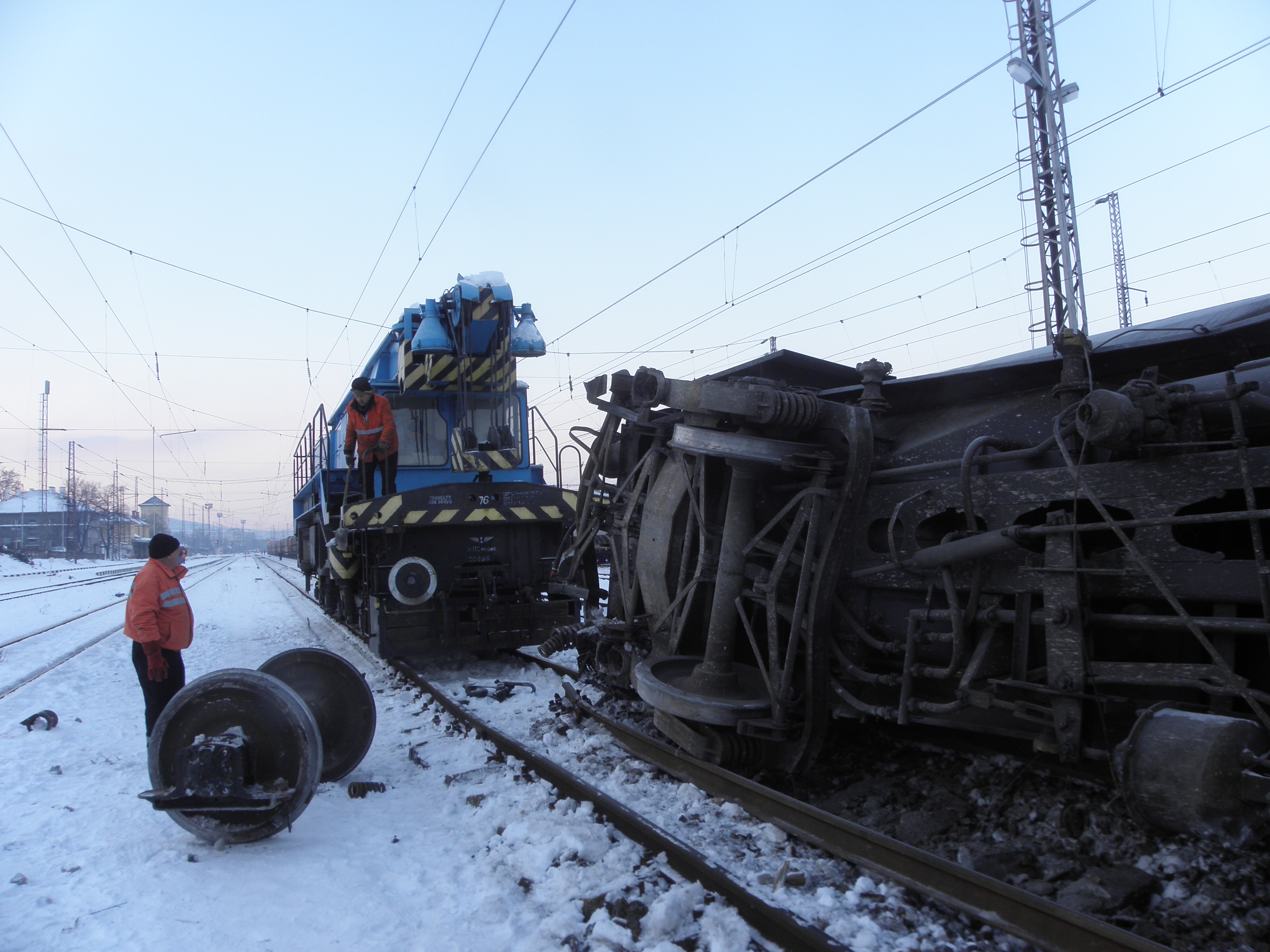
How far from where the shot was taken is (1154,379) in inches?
123

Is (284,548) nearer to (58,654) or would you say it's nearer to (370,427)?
(58,654)

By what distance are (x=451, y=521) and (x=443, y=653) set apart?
140cm

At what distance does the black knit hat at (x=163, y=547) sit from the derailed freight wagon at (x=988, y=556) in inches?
116

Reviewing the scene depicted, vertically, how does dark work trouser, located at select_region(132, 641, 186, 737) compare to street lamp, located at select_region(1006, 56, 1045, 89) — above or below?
below

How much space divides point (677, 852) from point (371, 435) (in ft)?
21.9

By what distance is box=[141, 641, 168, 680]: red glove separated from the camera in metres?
4.79

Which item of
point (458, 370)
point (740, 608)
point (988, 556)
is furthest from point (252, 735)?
point (458, 370)

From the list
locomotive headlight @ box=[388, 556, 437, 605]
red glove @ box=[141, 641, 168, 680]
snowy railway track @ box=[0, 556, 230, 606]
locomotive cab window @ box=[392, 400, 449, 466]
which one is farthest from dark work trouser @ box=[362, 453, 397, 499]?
snowy railway track @ box=[0, 556, 230, 606]

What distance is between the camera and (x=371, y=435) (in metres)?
8.80

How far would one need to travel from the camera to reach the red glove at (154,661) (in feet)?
15.7

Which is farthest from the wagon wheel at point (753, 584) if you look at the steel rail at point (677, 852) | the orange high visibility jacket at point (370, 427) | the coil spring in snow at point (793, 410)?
the orange high visibility jacket at point (370, 427)

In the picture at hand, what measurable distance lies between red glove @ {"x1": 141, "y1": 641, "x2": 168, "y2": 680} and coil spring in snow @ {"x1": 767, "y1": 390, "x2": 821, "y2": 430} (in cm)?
406

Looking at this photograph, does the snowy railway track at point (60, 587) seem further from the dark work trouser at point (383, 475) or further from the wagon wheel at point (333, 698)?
the wagon wheel at point (333, 698)

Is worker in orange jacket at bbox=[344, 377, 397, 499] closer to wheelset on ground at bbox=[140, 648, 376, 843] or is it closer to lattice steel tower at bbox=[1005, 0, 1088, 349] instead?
wheelset on ground at bbox=[140, 648, 376, 843]
